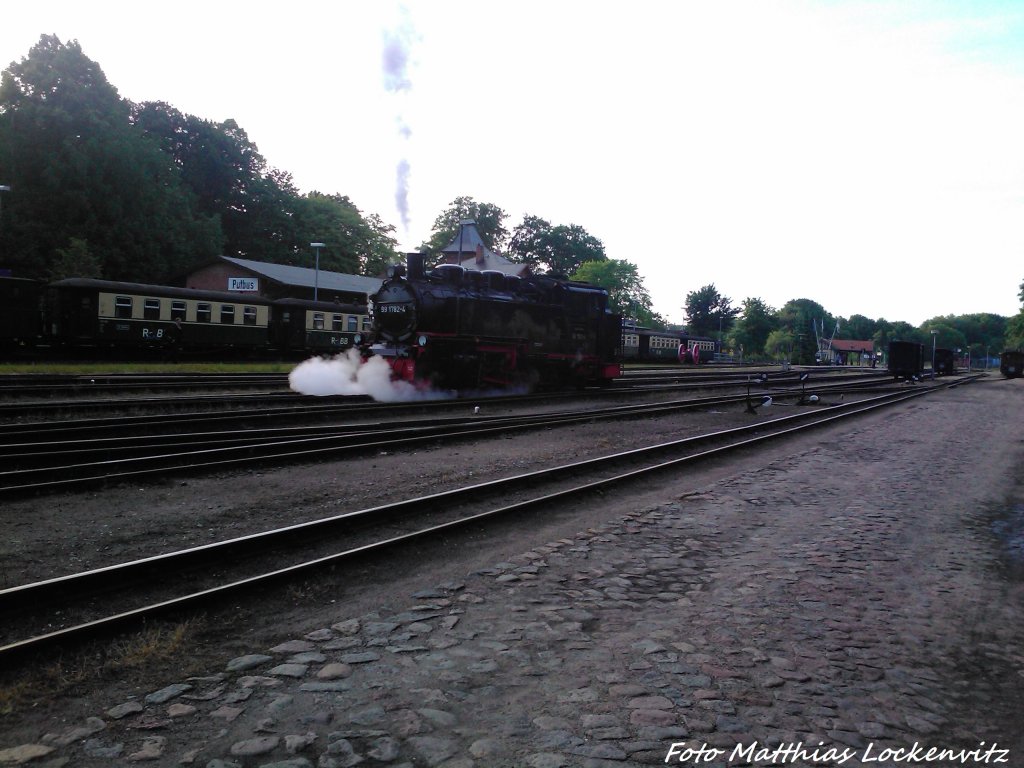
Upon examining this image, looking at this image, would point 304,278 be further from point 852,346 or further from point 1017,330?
point 852,346

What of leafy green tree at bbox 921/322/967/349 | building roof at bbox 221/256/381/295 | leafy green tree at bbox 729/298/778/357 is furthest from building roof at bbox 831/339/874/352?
building roof at bbox 221/256/381/295

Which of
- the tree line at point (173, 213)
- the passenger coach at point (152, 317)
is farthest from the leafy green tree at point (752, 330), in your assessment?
the passenger coach at point (152, 317)

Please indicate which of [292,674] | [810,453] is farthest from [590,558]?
[810,453]

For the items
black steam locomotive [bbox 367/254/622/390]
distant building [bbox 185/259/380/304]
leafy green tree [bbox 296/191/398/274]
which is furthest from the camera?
leafy green tree [bbox 296/191/398/274]

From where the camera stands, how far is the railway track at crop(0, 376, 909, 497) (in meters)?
7.74

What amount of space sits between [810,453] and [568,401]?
339 inches

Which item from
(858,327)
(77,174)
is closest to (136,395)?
(77,174)

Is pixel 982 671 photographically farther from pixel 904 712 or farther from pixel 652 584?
pixel 652 584

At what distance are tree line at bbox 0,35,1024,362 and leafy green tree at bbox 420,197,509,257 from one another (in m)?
0.22

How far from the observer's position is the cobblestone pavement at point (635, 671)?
2.90 meters

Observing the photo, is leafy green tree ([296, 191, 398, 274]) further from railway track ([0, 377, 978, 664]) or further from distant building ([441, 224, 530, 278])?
railway track ([0, 377, 978, 664])

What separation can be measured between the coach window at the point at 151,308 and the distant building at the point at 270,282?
1757cm

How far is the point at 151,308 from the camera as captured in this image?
27.3m

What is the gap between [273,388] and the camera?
18969 millimetres
